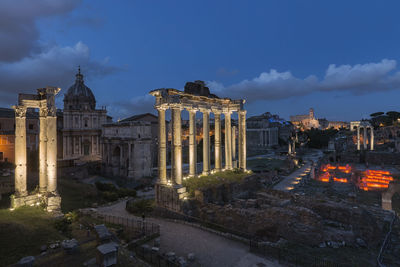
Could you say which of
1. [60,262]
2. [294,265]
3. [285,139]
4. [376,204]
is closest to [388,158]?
[376,204]

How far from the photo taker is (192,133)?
21172mm

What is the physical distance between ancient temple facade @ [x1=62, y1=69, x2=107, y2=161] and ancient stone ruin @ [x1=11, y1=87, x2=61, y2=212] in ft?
96.5

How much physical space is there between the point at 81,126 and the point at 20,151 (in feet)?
102

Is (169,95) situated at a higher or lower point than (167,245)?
higher

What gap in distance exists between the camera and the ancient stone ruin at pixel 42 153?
1645 cm

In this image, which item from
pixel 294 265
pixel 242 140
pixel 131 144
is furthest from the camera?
pixel 131 144

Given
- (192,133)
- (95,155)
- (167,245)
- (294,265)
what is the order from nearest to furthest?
(294,265)
(167,245)
(192,133)
(95,155)

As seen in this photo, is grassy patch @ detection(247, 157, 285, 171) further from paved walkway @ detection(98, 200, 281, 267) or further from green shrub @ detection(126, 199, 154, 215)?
paved walkway @ detection(98, 200, 281, 267)

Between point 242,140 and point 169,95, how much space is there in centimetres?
1030

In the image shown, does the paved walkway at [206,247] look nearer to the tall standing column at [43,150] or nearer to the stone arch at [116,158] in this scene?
the tall standing column at [43,150]

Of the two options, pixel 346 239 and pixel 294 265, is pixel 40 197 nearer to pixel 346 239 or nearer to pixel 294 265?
pixel 294 265

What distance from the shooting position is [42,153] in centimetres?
1733

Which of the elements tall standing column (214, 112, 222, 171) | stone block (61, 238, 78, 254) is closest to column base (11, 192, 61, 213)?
stone block (61, 238, 78, 254)

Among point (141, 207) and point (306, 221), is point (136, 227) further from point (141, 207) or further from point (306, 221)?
point (306, 221)
